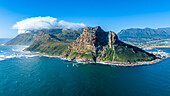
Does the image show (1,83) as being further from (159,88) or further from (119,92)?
(159,88)

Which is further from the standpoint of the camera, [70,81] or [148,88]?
[70,81]

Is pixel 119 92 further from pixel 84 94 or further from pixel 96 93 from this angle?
pixel 84 94

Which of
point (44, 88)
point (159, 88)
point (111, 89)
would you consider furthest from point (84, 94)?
point (159, 88)

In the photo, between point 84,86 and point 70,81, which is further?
point 70,81

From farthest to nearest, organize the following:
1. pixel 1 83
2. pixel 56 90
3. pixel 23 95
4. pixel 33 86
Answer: pixel 1 83
pixel 33 86
pixel 56 90
pixel 23 95

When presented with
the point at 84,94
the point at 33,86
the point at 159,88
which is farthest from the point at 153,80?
the point at 33,86

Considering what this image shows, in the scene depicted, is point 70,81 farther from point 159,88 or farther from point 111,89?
point 159,88

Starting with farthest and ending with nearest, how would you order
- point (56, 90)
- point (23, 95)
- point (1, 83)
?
point (1, 83), point (56, 90), point (23, 95)

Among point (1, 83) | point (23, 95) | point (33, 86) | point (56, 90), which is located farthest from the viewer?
point (1, 83)

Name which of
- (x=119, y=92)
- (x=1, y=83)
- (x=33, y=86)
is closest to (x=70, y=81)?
(x=33, y=86)
